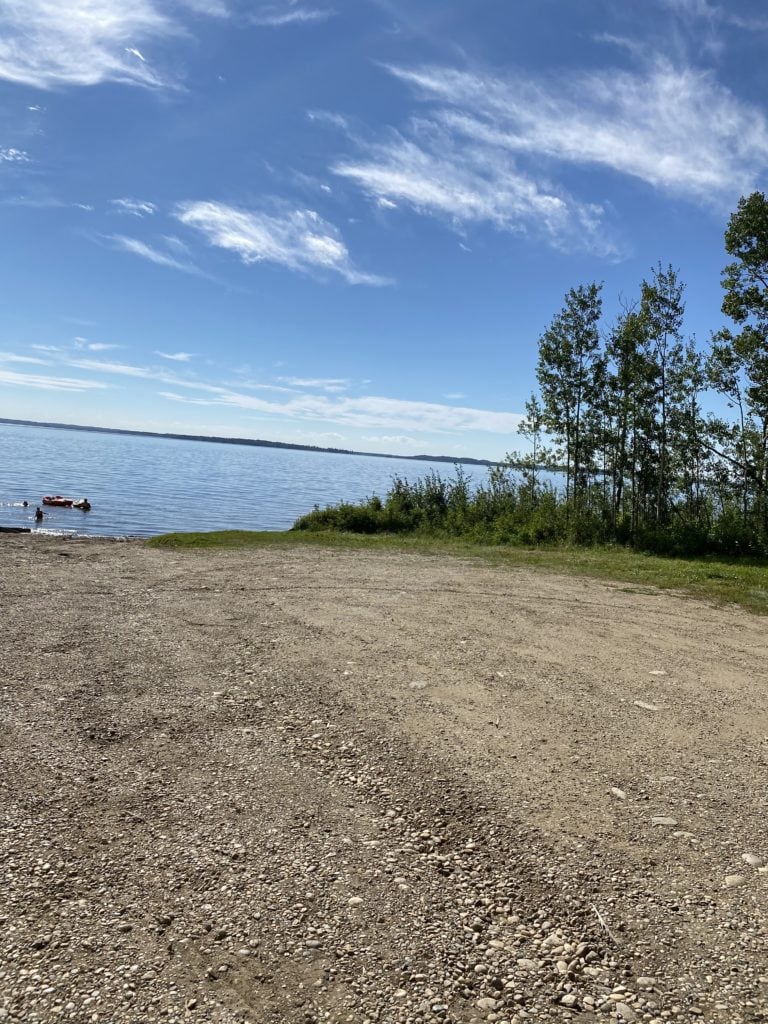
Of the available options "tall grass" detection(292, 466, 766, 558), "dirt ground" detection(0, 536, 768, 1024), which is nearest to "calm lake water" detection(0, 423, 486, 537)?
"tall grass" detection(292, 466, 766, 558)

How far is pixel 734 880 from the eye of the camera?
3342 mm

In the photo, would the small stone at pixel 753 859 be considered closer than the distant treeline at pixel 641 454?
Yes

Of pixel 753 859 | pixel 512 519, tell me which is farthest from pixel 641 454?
pixel 753 859

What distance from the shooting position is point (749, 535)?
16.8m

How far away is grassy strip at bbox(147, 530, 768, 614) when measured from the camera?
12312 millimetres

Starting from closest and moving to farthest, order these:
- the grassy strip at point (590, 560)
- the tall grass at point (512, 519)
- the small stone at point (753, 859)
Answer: the small stone at point (753, 859) → the grassy strip at point (590, 560) → the tall grass at point (512, 519)

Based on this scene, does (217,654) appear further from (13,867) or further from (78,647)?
(13,867)

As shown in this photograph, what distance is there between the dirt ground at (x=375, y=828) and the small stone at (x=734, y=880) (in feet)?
0.12

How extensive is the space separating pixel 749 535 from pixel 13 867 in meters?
17.7

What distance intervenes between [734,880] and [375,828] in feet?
6.15

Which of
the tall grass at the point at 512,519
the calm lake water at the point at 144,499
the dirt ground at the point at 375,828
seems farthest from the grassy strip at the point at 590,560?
the calm lake water at the point at 144,499

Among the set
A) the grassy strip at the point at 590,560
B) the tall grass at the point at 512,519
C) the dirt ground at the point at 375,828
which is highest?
the tall grass at the point at 512,519

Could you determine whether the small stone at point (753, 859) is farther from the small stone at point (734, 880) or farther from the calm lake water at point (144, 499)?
the calm lake water at point (144, 499)

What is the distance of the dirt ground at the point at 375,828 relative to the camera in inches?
103
